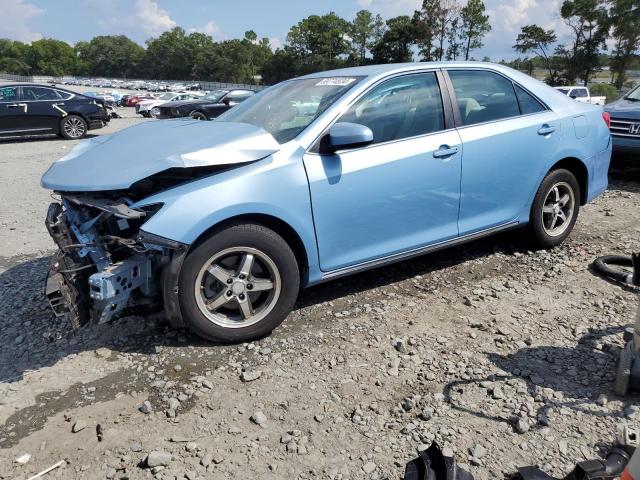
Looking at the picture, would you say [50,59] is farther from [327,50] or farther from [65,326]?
[65,326]

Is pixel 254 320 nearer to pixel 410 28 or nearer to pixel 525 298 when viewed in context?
pixel 525 298

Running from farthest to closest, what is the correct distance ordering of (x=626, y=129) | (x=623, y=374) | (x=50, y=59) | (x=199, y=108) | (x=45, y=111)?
1. (x=50, y=59)
2. (x=199, y=108)
3. (x=45, y=111)
4. (x=626, y=129)
5. (x=623, y=374)

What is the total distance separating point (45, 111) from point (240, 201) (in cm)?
1348

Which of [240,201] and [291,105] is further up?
[291,105]

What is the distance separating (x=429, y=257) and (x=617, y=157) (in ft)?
16.3

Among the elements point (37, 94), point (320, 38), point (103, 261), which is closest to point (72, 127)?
point (37, 94)

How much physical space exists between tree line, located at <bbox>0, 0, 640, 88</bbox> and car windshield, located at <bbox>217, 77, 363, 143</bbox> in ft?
164

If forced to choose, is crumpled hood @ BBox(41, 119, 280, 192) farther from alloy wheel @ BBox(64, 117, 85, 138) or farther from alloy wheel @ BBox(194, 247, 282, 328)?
alloy wheel @ BBox(64, 117, 85, 138)

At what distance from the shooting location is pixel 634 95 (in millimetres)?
8609

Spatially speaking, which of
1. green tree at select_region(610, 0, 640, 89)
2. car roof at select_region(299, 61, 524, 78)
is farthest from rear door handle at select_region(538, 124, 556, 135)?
green tree at select_region(610, 0, 640, 89)

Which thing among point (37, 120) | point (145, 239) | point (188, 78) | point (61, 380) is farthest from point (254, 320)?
point (188, 78)

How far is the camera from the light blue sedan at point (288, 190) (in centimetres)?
297

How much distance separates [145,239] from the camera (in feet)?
9.34

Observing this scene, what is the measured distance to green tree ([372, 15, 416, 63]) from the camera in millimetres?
70688
